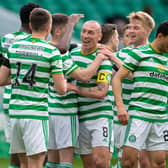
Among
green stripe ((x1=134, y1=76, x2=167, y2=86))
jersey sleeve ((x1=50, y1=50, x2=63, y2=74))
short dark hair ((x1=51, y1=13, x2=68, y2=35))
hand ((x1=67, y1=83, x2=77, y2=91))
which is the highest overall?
short dark hair ((x1=51, y1=13, x2=68, y2=35))

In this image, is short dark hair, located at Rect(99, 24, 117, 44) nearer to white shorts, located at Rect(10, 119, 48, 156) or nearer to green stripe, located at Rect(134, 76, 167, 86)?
green stripe, located at Rect(134, 76, 167, 86)

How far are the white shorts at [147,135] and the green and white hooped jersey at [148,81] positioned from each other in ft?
0.21

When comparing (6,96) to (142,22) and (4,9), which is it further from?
(4,9)

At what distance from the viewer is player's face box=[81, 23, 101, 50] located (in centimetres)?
841

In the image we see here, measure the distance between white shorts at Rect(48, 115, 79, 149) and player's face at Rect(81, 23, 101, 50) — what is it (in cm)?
79

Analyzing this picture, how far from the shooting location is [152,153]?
8.11 m

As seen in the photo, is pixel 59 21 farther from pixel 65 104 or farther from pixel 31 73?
pixel 31 73

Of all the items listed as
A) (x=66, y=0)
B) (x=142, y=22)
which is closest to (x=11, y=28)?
(x=66, y=0)

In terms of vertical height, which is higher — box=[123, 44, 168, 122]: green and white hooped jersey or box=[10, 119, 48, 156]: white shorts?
box=[123, 44, 168, 122]: green and white hooped jersey

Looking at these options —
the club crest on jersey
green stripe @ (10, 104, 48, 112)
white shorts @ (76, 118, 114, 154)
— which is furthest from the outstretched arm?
green stripe @ (10, 104, 48, 112)

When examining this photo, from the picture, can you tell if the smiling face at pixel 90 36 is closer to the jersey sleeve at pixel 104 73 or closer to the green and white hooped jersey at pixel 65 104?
the jersey sleeve at pixel 104 73

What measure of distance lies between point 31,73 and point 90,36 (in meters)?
1.31

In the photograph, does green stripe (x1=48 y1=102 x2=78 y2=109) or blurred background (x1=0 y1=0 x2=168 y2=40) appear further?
blurred background (x1=0 y1=0 x2=168 y2=40)

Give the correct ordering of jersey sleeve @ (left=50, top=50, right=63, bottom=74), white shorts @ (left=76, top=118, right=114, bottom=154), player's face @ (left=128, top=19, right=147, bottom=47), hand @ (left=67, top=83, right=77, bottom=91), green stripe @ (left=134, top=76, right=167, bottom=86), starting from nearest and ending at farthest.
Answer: jersey sleeve @ (left=50, top=50, right=63, bottom=74) → green stripe @ (left=134, top=76, right=167, bottom=86) → hand @ (left=67, top=83, right=77, bottom=91) → white shorts @ (left=76, top=118, right=114, bottom=154) → player's face @ (left=128, top=19, right=147, bottom=47)
